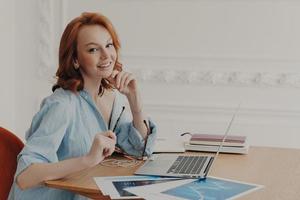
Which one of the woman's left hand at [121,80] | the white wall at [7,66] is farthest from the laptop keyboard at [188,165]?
the white wall at [7,66]

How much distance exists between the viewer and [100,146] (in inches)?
67.7

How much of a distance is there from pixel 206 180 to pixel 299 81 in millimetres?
1690

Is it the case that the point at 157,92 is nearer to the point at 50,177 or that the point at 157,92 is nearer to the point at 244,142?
the point at 244,142

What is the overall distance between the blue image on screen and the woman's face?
0.55 meters

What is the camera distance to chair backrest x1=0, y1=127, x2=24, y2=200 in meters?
2.05

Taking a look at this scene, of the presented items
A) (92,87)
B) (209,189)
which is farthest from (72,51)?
(209,189)

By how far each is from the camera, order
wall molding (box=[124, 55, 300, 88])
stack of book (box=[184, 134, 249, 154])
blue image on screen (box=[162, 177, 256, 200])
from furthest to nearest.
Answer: wall molding (box=[124, 55, 300, 88])
stack of book (box=[184, 134, 249, 154])
blue image on screen (box=[162, 177, 256, 200])

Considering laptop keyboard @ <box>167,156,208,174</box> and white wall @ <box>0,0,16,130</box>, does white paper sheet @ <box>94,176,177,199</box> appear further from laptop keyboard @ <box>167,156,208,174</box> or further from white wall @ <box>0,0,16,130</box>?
white wall @ <box>0,0,16,130</box>

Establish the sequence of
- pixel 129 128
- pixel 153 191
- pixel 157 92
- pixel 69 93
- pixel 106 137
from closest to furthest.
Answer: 1. pixel 153 191
2. pixel 106 137
3. pixel 69 93
4. pixel 129 128
5. pixel 157 92

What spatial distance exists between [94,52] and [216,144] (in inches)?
23.1

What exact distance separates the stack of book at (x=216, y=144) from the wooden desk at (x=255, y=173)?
1.3 inches

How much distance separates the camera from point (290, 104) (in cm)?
330

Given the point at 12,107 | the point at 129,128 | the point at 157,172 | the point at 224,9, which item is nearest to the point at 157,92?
the point at 224,9

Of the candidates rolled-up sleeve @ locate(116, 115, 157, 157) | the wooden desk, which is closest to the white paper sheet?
the wooden desk
